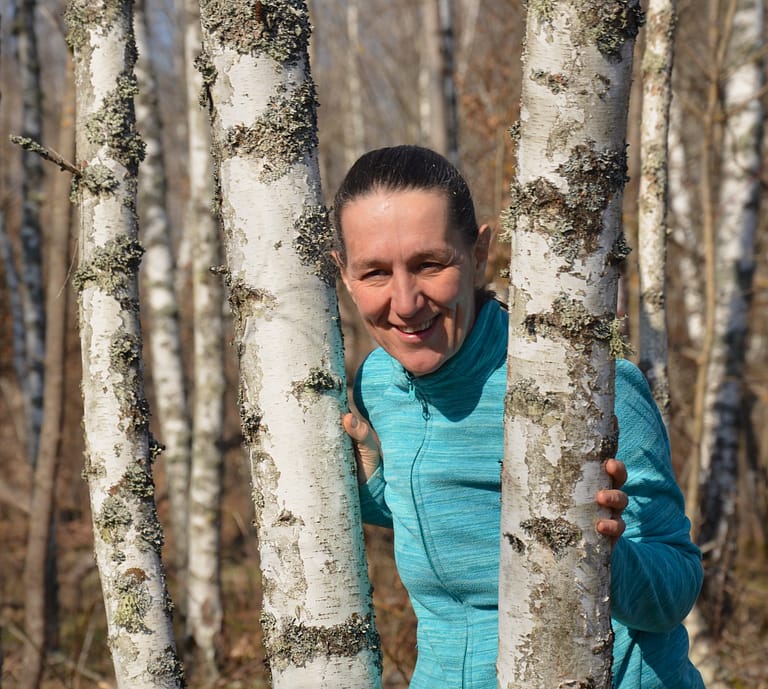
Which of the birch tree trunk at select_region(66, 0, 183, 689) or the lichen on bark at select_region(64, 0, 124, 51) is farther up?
the lichen on bark at select_region(64, 0, 124, 51)

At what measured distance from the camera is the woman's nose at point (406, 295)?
1950 millimetres

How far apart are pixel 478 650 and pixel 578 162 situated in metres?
1.24

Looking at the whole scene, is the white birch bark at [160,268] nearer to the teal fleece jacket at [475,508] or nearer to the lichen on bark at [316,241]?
the teal fleece jacket at [475,508]

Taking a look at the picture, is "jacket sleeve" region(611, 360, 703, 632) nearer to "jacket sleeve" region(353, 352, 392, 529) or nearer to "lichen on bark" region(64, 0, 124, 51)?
"jacket sleeve" region(353, 352, 392, 529)

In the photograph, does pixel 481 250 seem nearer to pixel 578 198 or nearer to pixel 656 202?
pixel 578 198

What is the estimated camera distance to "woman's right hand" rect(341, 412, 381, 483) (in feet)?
6.56

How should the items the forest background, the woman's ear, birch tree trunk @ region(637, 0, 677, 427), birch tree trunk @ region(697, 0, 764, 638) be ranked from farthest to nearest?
birch tree trunk @ region(697, 0, 764, 638) < the forest background < birch tree trunk @ region(637, 0, 677, 427) < the woman's ear

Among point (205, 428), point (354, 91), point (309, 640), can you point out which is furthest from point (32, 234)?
point (354, 91)

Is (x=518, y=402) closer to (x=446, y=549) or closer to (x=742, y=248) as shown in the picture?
(x=446, y=549)

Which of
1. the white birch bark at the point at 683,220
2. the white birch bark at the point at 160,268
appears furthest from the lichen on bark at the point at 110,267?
→ the white birch bark at the point at 683,220

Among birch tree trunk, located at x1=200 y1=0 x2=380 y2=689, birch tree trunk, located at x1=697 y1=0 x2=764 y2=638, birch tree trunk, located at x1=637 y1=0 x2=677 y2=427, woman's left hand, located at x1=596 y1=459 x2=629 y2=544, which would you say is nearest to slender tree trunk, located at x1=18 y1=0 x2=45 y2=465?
birch tree trunk, located at x1=637 y1=0 x2=677 y2=427

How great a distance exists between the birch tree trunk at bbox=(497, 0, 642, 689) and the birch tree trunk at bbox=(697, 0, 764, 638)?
4877 mm

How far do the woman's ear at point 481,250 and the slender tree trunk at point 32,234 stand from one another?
220 inches

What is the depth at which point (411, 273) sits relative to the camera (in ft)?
6.45
